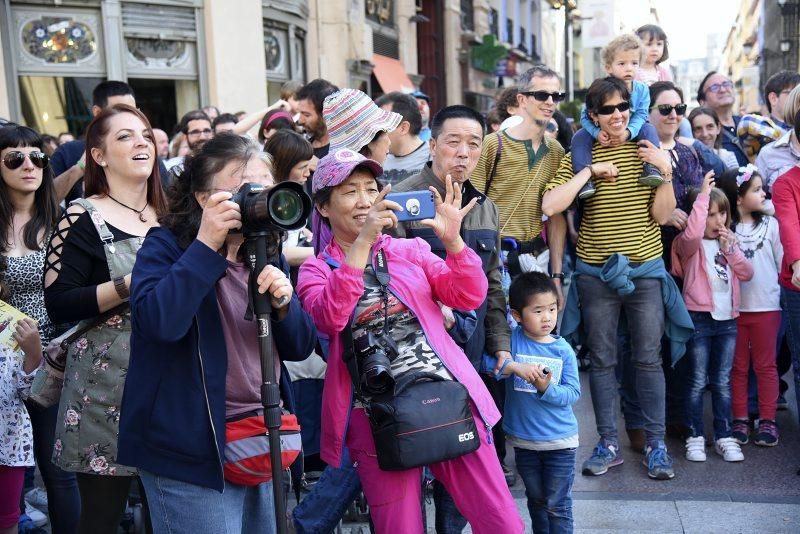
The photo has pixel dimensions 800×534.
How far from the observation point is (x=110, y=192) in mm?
3568

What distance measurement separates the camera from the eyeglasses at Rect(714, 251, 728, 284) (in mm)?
5578

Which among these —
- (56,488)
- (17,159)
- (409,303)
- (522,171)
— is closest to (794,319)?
(522,171)

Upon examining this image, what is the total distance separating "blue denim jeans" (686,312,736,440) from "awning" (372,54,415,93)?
43.3 ft

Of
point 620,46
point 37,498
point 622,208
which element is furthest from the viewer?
point 620,46

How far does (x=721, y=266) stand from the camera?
5.61 meters

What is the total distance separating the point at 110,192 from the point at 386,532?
5.80ft

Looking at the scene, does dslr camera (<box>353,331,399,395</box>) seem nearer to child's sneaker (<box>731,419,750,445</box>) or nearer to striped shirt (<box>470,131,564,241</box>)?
striped shirt (<box>470,131,564,241</box>)

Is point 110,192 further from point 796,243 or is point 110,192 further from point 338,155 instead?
point 796,243

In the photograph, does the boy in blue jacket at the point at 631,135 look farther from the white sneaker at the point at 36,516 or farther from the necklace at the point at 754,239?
the white sneaker at the point at 36,516

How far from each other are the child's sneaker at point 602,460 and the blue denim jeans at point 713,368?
1.98 feet

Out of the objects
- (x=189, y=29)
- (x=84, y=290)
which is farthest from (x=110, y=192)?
(x=189, y=29)

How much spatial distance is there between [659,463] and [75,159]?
4.13m

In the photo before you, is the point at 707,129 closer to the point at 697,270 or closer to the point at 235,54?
the point at 697,270

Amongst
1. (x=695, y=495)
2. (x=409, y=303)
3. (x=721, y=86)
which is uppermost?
(x=721, y=86)
